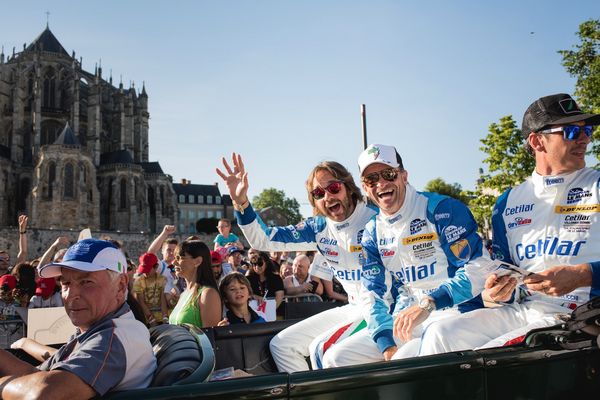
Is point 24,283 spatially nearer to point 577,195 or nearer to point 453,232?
point 453,232

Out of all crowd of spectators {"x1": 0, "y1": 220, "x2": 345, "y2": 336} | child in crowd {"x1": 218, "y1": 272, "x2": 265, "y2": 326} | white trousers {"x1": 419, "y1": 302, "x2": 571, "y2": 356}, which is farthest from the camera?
child in crowd {"x1": 218, "y1": 272, "x2": 265, "y2": 326}

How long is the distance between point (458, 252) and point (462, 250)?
3cm

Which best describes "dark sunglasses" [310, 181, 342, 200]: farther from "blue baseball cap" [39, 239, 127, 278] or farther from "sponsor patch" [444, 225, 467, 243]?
"blue baseball cap" [39, 239, 127, 278]

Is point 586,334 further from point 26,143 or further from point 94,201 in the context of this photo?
point 26,143

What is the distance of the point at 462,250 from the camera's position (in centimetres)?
343

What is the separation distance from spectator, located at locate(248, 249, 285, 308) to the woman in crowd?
10.1 feet

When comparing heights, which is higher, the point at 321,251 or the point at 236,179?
the point at 236,179

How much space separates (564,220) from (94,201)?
2334 inches

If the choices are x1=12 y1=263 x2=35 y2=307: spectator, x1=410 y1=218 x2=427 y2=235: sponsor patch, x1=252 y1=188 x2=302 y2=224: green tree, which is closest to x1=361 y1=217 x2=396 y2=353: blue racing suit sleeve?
x1=410 y1=218 x2=427 y2=235: sponsor patch

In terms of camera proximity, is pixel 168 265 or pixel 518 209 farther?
pixel 168 265

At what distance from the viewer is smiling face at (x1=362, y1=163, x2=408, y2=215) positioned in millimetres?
3756

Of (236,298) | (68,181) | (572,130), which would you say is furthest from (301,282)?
(68,181)

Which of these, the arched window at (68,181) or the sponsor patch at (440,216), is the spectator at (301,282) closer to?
the sponsor patch at (440,216)

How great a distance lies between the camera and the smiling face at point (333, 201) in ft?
15.3
